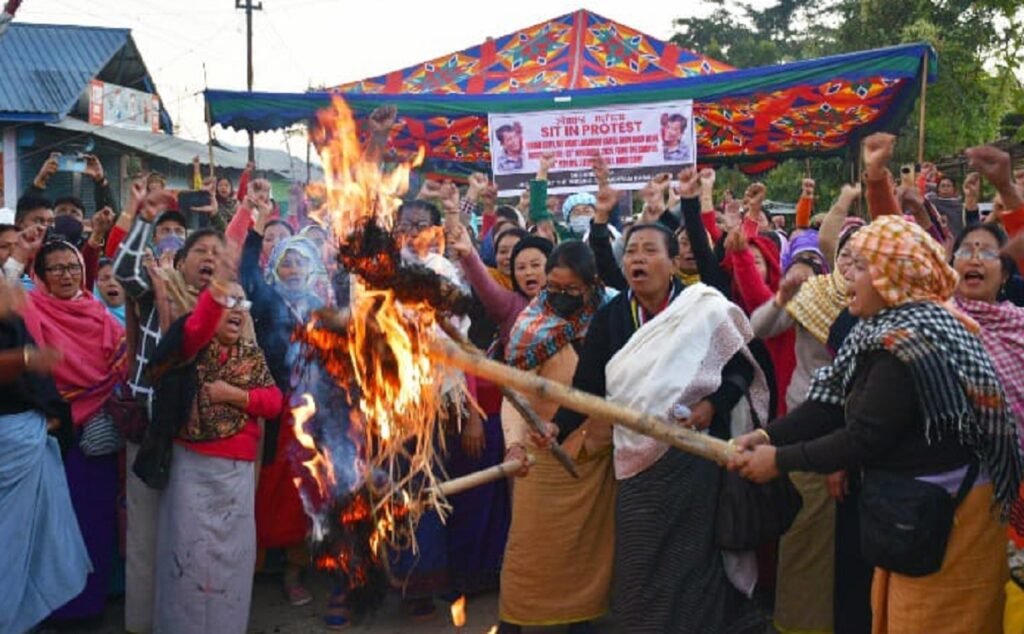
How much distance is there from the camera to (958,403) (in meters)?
3.05

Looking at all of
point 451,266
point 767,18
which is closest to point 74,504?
point 451,266

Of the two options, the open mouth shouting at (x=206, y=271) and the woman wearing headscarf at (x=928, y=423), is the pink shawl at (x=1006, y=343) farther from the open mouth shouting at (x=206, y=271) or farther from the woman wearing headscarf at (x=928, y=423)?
the open mouth shouting at (x=206, y=271)

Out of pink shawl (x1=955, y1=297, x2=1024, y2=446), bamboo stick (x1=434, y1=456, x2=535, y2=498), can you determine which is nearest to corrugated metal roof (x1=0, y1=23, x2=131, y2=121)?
bamboo stick (x1=434, y1=456, x2=535, y2=498)

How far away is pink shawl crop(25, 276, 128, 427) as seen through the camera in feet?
16.8

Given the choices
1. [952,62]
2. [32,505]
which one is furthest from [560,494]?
[952,62]

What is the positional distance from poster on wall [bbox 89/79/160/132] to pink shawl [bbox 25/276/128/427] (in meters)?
20.9

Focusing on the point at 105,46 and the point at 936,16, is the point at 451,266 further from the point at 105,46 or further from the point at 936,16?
the point at 105,46

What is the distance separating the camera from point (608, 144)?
898 cm

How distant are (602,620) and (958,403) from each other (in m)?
2.93

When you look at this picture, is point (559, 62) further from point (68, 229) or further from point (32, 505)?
point (32, 505)

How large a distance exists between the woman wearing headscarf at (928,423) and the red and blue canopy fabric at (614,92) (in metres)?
5.87

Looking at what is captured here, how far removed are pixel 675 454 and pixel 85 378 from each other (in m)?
3.27

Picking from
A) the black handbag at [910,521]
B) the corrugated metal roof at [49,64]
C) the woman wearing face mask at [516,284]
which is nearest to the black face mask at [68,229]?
the woman wearing face mask at [516,284]

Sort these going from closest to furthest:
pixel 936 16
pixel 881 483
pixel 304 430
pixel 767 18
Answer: pixel 881 483, pixel 304 430, pixel 936 16, pixel 767 18
